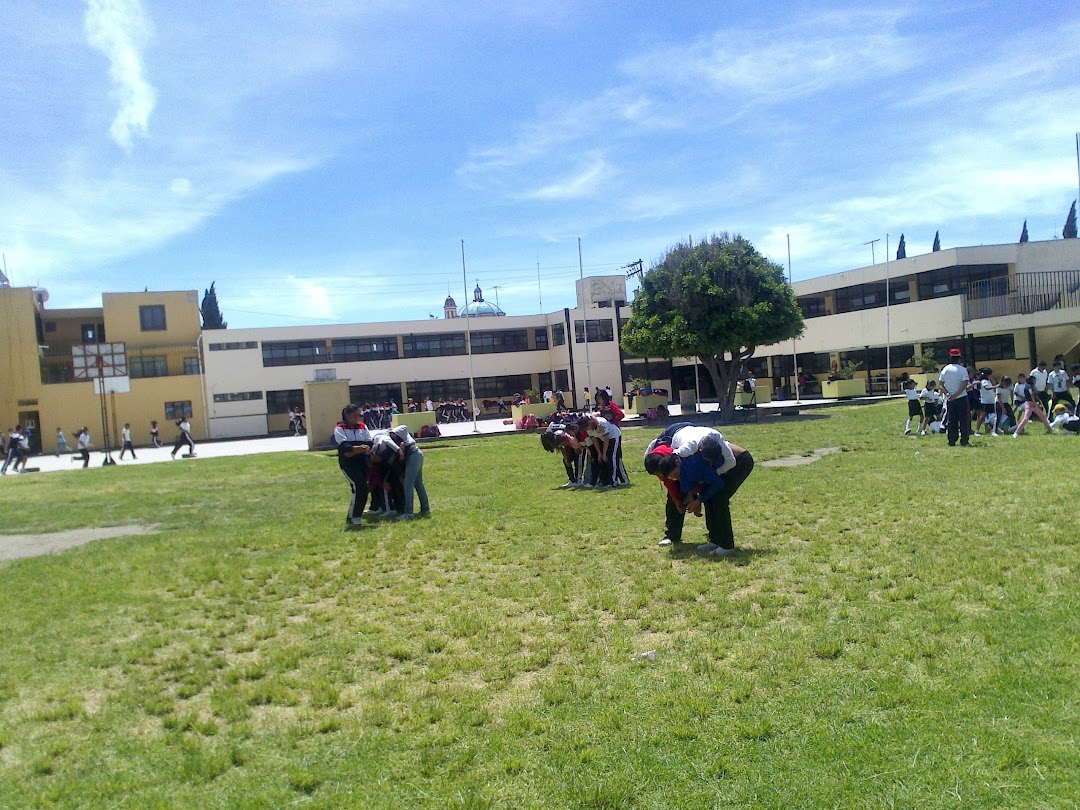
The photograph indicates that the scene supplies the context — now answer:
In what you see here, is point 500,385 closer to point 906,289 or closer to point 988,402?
point 906,289

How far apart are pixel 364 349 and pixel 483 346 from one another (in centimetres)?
773

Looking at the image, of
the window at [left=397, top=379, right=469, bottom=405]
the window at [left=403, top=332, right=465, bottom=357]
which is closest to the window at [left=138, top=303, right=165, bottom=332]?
the window at [left=403, top=332, right=465, bottom=357]

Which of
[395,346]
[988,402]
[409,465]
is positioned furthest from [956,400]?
[395,346]

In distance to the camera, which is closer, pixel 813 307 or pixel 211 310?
pixel 813 307

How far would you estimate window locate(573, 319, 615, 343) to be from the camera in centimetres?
5331

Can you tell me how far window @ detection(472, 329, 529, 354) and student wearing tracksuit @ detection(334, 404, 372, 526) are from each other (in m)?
43.2

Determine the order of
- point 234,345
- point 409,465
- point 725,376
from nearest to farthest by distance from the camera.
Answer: point 409,465 → point 725,376 → point 234,345

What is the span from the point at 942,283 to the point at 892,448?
28323 mm

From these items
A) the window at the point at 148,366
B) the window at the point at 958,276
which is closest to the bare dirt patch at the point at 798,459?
the window at the point at 958,276

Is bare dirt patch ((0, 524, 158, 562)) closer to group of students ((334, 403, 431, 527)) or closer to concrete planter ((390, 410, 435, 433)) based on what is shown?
group of students ((334, 403, 431, 527))

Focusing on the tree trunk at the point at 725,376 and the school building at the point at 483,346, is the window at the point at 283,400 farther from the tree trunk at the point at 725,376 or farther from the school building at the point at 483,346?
the tree trunk at the point at 725,376

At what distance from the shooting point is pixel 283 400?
166 ft

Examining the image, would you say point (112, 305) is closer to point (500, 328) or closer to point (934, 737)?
point (500, 328)

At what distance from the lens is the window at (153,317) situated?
4906cm
